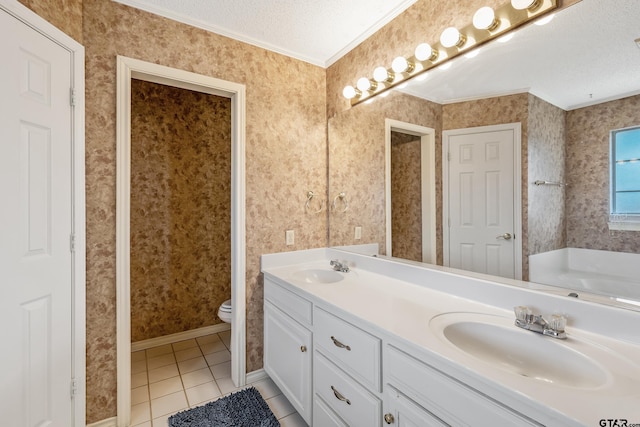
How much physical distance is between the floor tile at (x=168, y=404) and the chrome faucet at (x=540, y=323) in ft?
6.42

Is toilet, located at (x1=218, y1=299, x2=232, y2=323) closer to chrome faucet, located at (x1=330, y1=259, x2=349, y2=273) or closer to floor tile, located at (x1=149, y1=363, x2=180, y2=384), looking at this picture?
floor tile, located at (x1=149, y1=363, x2=180, y2=384)

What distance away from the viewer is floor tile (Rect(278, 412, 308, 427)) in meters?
1.66

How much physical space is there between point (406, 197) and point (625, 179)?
0.96 meters

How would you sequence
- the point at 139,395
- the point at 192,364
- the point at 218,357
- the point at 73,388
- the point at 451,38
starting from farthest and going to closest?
the point at 218,357, the point at 192,364, the point at 139,395, the point at 73,388, the point at 451,38

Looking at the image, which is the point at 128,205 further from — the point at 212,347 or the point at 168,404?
the point at 212,347

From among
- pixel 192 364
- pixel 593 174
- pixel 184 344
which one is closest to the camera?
pixel 593 174

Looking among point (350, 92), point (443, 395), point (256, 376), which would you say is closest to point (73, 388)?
point (256, 376)

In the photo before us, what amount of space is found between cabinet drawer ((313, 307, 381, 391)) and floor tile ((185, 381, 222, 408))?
1.01 meters

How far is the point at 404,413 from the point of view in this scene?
97 cm

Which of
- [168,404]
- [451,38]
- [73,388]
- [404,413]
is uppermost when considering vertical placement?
[451,38]

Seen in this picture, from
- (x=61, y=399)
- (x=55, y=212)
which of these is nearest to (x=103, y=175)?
(x=55, y=212)

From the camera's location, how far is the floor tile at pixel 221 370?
2.15 metres

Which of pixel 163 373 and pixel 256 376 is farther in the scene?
pixel 163 373

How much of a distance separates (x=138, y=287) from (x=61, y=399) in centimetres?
122
